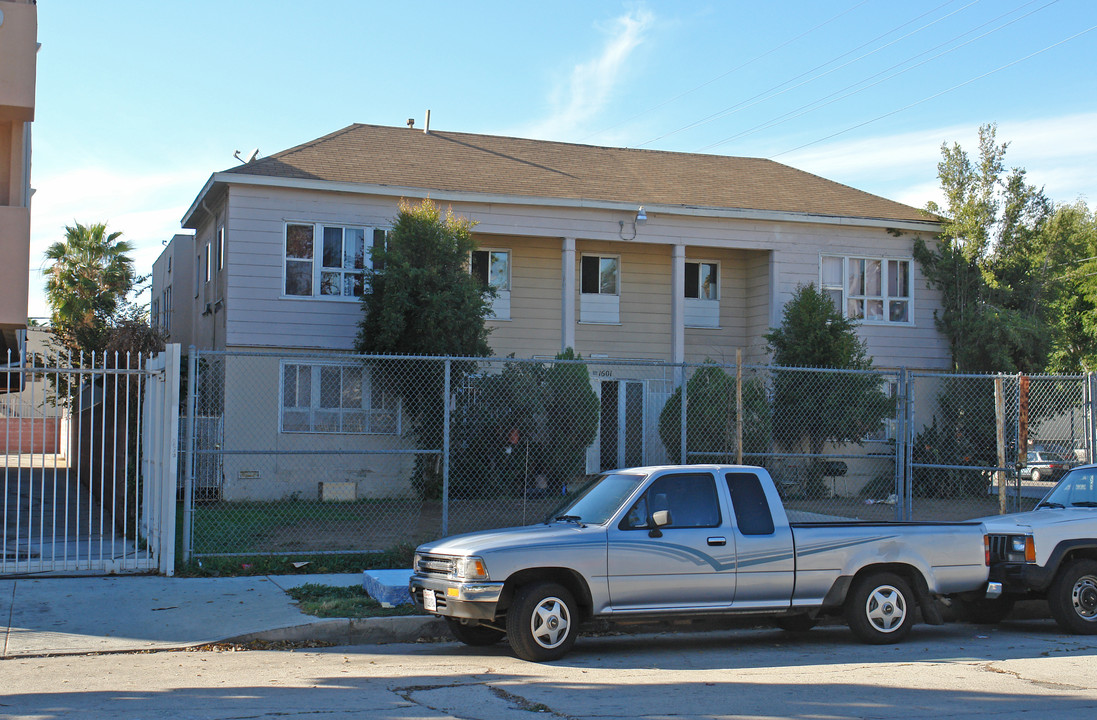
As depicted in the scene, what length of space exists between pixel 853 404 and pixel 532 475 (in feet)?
22.4

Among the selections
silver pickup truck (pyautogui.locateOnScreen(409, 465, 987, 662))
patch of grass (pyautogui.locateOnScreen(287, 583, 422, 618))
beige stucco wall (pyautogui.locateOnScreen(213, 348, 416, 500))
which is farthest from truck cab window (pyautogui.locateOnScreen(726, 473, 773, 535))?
beige stucco wall (pyautogui.locateOnScreen(213, 348, 416, 500))

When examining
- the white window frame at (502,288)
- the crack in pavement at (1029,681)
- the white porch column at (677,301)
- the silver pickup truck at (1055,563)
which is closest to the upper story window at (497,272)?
the white window frame at (502,288)

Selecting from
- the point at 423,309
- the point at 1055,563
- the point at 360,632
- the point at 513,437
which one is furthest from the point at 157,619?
the point at 423,309

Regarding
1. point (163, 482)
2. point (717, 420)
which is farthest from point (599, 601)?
point (717, 420)

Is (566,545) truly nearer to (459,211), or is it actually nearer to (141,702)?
(141,702)

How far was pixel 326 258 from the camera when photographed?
1956cm

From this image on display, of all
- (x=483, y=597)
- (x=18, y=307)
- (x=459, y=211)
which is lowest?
(x=483, y=597)

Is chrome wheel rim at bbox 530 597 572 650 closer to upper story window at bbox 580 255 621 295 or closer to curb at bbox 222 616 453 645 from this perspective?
curb at bbox 222 616 453 645

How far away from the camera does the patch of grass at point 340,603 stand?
29.3 feet

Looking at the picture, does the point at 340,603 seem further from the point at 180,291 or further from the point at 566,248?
the point at 180,291

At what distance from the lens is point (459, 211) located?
20.2m

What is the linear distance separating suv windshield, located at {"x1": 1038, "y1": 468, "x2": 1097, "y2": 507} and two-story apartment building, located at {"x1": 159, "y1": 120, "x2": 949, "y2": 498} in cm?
Answer: 966

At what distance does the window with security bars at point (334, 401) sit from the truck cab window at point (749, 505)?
10841 mm

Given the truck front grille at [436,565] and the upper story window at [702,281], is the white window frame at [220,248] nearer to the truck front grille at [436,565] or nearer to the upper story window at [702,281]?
the upper story window at [702,281]
